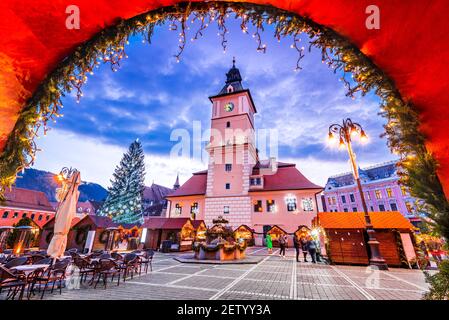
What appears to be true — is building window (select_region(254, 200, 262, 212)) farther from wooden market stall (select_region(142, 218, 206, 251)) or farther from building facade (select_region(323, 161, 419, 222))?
building facade (select_region(323, 161, 419, 222))

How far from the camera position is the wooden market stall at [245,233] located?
1030 inches

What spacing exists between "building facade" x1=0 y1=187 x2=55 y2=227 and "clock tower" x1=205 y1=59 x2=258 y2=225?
3268 cm

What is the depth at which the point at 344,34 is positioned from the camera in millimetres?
2219

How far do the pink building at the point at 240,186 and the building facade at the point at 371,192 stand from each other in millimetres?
22516

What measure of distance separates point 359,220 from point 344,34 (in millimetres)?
13984

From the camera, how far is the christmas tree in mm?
35906

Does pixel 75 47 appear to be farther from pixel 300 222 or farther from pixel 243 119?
pixel 243 119

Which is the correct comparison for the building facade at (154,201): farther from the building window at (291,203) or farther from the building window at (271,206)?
the building window at (291,203)

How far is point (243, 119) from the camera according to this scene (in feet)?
107

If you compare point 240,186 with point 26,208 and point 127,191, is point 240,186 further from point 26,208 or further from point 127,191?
point 26,208

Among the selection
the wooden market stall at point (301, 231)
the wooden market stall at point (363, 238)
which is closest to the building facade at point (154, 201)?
the wooden market stall at point (301, 231)

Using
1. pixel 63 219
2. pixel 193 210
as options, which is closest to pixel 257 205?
pixel 193 210
